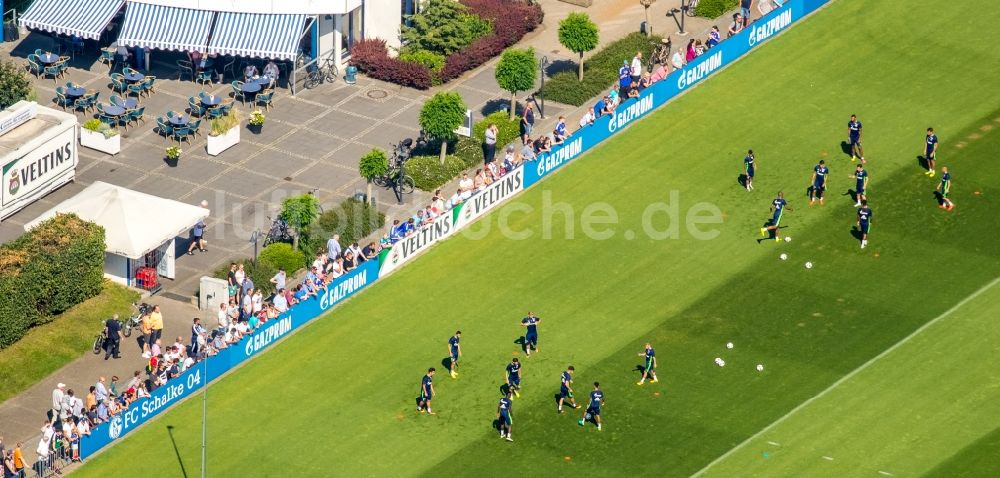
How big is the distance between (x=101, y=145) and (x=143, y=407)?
1801 cm

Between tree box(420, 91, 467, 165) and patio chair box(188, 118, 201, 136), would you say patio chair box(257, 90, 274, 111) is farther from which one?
tree box(420, 91, 467, 165)

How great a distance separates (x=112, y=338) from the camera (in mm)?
78625

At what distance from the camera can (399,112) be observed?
94000 millimetres

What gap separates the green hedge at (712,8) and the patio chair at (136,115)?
25.2 meters

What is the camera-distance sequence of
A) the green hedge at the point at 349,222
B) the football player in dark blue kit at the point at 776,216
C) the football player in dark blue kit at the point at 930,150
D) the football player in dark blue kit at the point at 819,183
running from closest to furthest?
the football player in dark blue kit at the point at 776,216 → the green hedge at the point at 349,222 → the football player in dark blue kit at the point at 819,183 → the football player in dark blue kit at the point at 930,150

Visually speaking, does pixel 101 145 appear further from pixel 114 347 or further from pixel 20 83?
pixel 114 347

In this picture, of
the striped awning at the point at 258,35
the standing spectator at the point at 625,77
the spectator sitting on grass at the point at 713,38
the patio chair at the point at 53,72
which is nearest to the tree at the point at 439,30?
the striped awning at the point at 258,35

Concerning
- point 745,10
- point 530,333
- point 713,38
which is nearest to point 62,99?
point 530,333

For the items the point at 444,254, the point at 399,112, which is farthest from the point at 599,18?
the point at 444,254

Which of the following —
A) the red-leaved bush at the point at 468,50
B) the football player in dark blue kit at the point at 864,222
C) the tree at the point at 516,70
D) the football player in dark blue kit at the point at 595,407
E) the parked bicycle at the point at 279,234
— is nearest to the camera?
the football player in dark blue kit at the point at 595,407

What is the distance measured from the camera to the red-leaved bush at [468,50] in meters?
95.7

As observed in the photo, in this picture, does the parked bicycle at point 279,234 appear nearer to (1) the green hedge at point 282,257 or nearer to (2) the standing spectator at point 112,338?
(1) the green hedge at point 282,257

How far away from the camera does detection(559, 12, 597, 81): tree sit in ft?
311

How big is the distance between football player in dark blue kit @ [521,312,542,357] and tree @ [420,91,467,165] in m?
12.4
